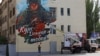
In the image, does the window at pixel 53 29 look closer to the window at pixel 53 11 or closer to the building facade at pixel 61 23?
the building facade at pixel 61 23

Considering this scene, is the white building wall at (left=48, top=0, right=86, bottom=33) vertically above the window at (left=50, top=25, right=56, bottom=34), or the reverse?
the white building wall at (left=48, top=0, right=86, bottom=33)

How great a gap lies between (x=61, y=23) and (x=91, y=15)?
28699 mm

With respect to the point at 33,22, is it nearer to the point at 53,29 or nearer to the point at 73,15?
the point at 53,29

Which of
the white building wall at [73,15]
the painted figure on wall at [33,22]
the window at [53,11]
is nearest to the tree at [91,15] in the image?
the white building wall at [73,15]

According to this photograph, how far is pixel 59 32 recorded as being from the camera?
5759 cm

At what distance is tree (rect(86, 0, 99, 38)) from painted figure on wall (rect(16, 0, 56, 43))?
2870cm

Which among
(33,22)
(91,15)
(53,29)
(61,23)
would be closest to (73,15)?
(61,23)

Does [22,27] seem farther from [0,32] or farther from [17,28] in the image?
[0,32]

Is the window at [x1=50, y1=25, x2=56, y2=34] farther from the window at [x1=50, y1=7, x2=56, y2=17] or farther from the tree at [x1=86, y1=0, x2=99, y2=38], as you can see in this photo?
the tree at [x1=86, y1=0, x2=99, y2=38]

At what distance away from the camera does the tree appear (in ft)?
274

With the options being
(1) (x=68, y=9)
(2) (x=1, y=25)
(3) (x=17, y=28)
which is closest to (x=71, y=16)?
(1) (x=68, y=9)

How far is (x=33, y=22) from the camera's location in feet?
181

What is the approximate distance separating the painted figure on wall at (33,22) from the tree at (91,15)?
28.7 metres

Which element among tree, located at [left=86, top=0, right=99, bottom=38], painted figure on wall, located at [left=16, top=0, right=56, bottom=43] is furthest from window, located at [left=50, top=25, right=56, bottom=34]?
tree, located at [left=86, top=0, right=99, bottom=38]
